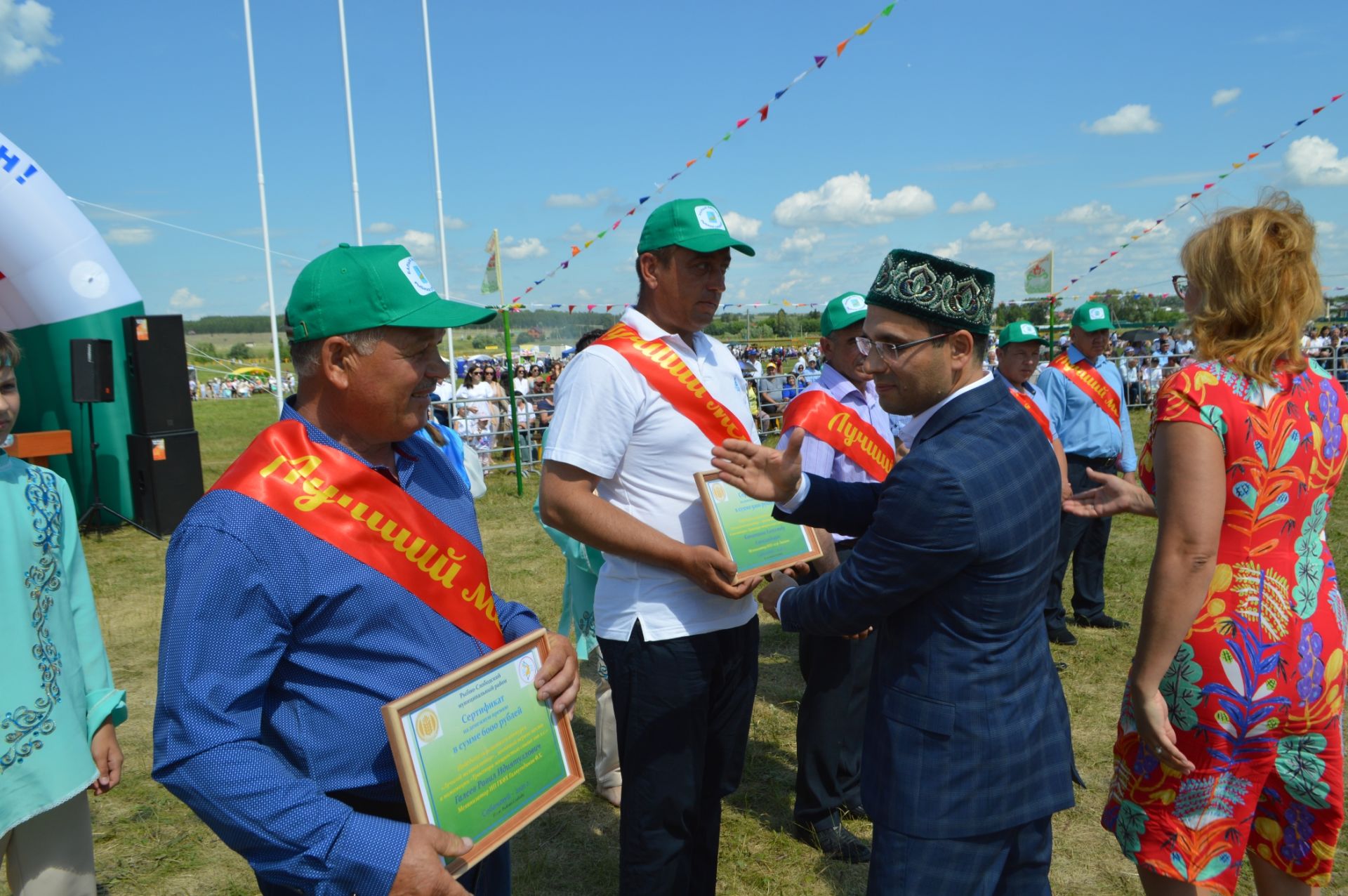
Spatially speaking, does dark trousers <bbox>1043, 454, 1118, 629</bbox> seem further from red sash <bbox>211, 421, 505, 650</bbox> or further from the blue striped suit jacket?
red sash <bbox>211, 421, 505, 650</bbox>

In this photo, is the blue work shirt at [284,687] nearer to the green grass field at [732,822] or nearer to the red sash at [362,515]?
the red sash at [362,515]

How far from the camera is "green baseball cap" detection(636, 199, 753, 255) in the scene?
2518 mm

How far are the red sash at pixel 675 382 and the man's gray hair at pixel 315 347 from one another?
0.99 meters

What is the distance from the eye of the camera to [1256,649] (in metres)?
1.98

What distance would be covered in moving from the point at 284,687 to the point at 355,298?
0.69m

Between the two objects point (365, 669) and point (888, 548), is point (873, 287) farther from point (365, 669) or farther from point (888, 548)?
point (365, 669)

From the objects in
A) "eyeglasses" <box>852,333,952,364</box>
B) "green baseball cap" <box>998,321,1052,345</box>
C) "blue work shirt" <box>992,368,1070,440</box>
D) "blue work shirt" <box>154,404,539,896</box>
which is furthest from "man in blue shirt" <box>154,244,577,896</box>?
"green baseball cap" <box>998,321,1052,345</box>

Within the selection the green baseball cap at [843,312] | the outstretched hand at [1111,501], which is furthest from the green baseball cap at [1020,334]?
the outstretched hand at [1111,501]

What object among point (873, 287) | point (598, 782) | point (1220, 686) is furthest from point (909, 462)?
point (598, 782)

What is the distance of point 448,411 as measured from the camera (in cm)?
1377

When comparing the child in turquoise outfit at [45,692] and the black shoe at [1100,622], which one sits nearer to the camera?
the child in turquoise outfit at [45,692]

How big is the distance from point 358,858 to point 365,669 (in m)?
0.31

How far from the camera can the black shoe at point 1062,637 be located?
5.93 metres

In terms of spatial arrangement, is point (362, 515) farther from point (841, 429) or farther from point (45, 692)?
point (841, 429)
